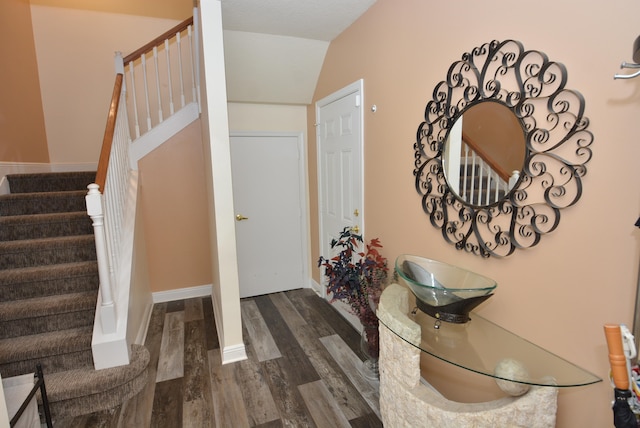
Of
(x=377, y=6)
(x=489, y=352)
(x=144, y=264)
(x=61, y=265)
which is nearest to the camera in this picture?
(x=489, y=352)

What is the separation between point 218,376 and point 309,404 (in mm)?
741

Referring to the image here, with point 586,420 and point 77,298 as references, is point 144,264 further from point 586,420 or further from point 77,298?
point 586,420

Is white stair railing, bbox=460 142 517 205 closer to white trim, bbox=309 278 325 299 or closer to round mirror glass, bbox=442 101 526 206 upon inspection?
round mirror glass, bbox=442 101 526 206

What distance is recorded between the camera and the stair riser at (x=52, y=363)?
2.16 meters

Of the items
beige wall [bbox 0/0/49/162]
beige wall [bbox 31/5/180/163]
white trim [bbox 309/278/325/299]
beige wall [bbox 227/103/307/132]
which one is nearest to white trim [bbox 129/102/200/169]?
beige wall [bbox 227/103/307/132]

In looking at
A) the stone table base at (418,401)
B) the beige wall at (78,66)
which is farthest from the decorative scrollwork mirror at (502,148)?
the beige wall at (78,66)

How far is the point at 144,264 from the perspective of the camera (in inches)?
134

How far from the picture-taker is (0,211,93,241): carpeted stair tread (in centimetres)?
273

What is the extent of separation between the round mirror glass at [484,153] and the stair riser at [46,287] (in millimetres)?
2704

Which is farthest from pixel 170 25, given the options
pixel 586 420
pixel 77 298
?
pixel 586 420

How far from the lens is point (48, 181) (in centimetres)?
331

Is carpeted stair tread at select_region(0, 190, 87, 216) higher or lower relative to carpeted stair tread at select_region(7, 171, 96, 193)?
lower

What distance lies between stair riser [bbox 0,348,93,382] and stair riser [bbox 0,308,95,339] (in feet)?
0.78

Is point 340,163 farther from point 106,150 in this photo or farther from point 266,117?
point 106,150
